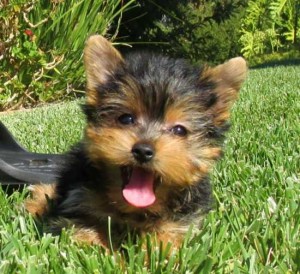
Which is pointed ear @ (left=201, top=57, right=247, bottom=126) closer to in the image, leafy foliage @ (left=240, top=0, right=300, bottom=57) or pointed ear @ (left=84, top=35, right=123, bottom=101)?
pointed ear @ (left=84, top=35, right=123, bottom=101)

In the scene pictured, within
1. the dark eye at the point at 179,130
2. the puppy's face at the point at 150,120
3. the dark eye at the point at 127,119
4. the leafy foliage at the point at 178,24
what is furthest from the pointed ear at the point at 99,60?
the leafy foliage at the point at 178,24

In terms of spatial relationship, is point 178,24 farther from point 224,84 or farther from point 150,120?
point 150,120

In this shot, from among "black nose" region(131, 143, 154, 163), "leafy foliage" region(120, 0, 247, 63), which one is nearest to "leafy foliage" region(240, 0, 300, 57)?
"leafy foliage" region(120, 0, 247, 63)

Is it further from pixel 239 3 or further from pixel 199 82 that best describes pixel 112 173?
pixel 239 3

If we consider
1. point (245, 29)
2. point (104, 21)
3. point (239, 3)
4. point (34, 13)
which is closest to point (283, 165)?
point (34, 13)

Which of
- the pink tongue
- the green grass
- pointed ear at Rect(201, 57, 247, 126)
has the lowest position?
the green grass

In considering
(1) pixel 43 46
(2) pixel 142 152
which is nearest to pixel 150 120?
(2) pixel 142 152

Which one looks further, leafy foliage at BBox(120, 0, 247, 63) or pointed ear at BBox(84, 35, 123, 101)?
leafy foliage at BBox(120, 0, 247, 63)
